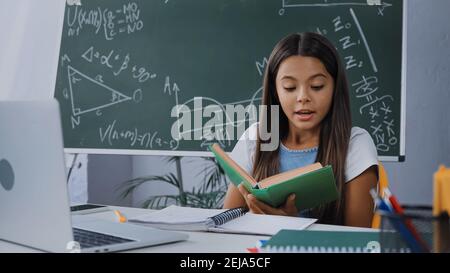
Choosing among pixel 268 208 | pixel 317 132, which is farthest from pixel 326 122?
pixel 268 208

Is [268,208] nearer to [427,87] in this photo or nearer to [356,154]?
[356,154]

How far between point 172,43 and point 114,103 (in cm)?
43

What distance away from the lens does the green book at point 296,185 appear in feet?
4.73

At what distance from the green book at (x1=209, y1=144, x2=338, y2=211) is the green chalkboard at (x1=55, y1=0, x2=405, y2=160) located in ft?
3.13

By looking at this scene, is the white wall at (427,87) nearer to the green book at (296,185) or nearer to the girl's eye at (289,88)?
the girl's eye at (289,88)

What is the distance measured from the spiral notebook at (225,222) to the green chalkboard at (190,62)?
1.18m

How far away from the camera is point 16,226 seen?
1.08 metres

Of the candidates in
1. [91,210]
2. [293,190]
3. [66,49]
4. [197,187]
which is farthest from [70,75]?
[293,190]

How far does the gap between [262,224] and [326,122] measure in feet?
2.67

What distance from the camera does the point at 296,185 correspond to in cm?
147

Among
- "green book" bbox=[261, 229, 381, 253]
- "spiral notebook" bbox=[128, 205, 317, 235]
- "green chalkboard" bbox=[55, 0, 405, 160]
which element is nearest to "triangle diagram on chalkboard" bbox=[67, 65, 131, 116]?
"green chalkboard" bbox=[55, 0, 405, 160]

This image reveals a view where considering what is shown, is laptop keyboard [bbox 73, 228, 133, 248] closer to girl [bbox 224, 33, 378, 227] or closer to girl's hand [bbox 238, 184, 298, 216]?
girl's hand [bbox 238, 184, 298, 216]

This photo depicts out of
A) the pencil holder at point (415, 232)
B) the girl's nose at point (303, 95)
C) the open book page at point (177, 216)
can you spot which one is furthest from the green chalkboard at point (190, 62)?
the pencil holder at point (415, 232)

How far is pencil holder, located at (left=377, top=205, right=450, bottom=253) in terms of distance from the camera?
28.5 inches
